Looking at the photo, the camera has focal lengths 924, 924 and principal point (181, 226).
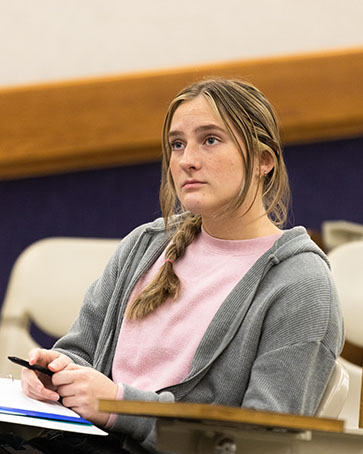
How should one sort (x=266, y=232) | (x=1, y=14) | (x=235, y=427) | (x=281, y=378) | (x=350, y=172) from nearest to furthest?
(x=235, y=427), (x=281, y=378), (x=266, y=232), (x=1, y=14), (x=350, y=172)

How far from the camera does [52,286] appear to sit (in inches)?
70.4

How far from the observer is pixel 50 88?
2016mm

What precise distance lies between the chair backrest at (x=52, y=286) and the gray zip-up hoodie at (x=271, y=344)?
2.71ft

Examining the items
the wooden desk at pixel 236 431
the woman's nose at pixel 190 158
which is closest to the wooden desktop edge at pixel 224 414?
the wooden desk at pixel 236 431

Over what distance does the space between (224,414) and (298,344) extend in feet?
0.72

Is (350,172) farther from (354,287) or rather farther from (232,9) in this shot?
(354,287)

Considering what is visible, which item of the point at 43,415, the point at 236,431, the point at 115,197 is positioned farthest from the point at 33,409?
the point at 115,197

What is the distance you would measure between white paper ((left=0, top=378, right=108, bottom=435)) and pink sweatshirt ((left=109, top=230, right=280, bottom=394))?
0.11 meters

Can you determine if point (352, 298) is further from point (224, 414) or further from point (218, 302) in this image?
point (224, 414)

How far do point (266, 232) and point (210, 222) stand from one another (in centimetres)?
6

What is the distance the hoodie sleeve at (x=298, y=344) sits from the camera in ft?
2.89

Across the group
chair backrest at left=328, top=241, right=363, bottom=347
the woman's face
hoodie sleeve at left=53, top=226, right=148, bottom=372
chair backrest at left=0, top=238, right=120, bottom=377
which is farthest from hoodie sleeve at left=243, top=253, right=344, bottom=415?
chair backrest at left=0, top=238, right=120, bottom=377

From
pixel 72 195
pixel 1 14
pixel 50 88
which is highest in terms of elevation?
pixel 1 14

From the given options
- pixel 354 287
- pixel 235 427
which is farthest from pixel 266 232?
pixel 354 287
